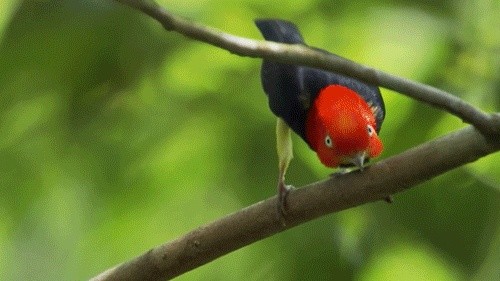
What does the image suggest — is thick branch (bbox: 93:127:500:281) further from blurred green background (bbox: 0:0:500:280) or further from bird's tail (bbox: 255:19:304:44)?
blurred green background (bbox: 0:0:500:280)

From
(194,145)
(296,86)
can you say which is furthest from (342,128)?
(194,145)

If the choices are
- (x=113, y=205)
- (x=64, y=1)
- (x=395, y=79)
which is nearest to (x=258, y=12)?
(x=64, y=1)

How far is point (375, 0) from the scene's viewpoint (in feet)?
5.03

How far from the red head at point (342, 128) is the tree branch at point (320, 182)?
0.22ft

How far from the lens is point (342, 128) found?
92 centimetres

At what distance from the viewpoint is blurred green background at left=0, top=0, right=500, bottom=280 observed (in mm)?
1521

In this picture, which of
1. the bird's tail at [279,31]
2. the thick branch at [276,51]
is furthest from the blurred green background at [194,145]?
the thick branch at [276,51]

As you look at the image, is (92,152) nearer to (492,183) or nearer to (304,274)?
(304,274)

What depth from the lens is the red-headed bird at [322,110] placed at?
0.92m

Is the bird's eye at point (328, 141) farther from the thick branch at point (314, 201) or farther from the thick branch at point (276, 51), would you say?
the thick branch at point (276, 51)

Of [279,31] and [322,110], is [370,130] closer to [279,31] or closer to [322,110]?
[322,110]

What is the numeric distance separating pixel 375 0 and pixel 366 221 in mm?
455

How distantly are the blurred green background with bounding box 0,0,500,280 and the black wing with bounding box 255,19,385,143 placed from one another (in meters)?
0.46

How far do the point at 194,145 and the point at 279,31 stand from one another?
562mm
